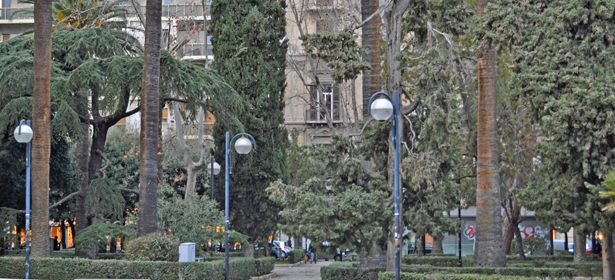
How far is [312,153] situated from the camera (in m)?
20.5

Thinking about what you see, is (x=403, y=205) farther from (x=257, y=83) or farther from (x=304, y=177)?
(x=304, y=177)

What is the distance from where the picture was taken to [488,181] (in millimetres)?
20797

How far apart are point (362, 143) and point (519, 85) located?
5.15m

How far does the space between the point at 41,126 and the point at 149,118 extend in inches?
129

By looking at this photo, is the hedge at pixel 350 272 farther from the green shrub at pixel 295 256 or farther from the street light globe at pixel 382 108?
the green shrub at pixel 295 256

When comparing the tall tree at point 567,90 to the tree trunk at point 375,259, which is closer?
the tall tree at point 567,90

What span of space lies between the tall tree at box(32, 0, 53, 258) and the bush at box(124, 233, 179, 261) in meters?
2.82

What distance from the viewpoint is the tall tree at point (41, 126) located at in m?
21.6

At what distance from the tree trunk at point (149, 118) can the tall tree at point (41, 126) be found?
292 centimetres

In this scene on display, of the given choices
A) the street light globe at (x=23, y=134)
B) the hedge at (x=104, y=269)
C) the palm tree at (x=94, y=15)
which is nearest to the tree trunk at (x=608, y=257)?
the hedge at (x=104, y=269)

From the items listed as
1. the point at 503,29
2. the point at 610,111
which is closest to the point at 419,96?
the point at 503,29

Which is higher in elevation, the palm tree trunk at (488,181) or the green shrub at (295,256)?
the palm tree trunk at (488,181)

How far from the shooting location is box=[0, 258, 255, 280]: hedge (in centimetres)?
2041

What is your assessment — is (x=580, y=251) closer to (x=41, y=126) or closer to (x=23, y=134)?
(x=41, y=126)
